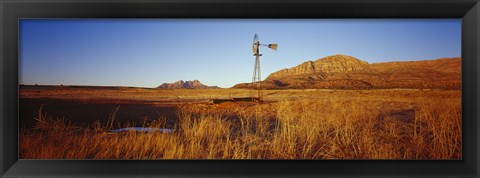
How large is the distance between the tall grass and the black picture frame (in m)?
0.18

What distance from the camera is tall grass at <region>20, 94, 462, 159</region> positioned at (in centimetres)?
245

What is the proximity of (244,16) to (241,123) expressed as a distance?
Answer: 2.80 ft

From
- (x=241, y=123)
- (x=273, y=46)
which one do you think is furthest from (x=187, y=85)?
(x=273, y=46)

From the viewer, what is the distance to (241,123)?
2.66 m

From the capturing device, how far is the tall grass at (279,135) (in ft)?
8.03

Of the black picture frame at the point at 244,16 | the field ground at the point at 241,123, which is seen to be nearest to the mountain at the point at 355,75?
the field ground at the point at 241,123

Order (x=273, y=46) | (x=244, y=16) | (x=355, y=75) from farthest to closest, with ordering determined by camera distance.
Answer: (x=355, y=75)
(x=273, y=46)
(x=244, y=16)

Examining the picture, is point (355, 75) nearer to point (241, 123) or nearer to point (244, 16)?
point (241, 123)

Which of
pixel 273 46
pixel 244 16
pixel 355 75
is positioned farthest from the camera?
pixel 355 75

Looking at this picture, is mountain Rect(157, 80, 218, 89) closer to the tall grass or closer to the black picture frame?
the tall grass

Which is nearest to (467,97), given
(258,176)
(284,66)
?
(284,66)

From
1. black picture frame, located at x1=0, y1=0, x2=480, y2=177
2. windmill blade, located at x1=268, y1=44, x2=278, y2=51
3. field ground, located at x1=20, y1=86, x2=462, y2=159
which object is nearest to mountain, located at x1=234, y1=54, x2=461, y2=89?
field ground, located at x1=20, y1=86, x2=462, y2=159

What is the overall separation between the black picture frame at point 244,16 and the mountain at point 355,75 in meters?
0.47

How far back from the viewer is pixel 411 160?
7.33 ft
